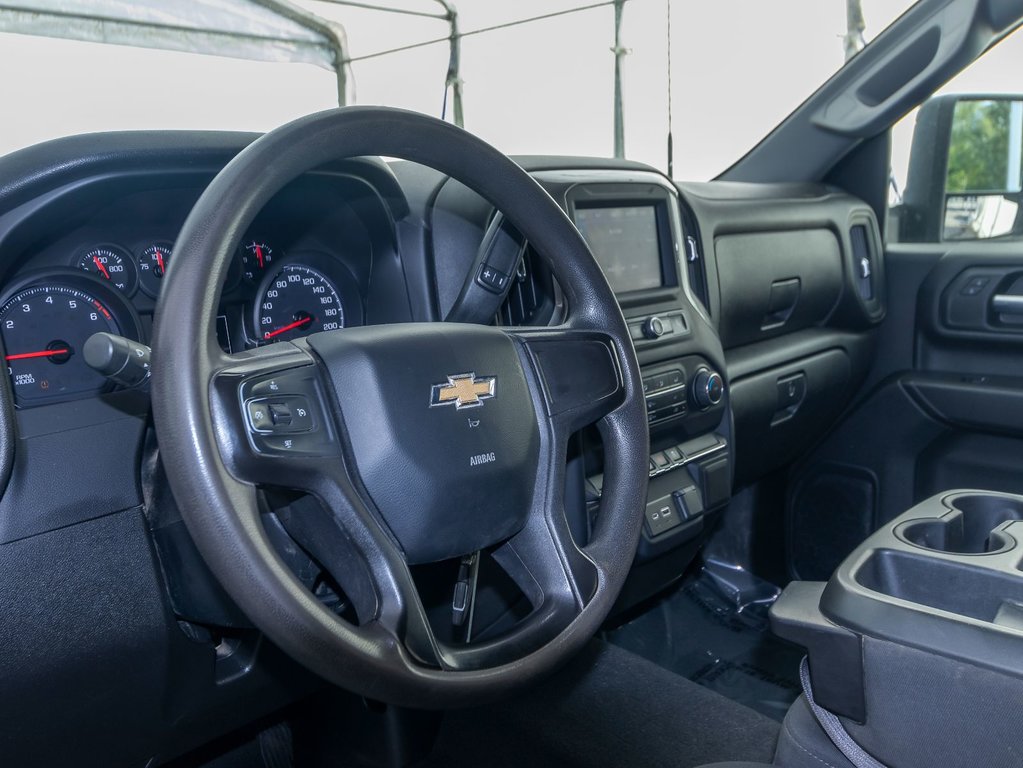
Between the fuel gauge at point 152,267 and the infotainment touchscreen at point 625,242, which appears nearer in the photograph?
the fuel gauge at point 152,267

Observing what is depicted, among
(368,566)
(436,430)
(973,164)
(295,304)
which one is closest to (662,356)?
(295,304)

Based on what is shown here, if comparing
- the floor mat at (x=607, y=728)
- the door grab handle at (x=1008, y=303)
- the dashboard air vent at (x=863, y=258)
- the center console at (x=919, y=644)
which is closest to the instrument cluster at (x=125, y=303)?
the center console at (x=919, y=644)

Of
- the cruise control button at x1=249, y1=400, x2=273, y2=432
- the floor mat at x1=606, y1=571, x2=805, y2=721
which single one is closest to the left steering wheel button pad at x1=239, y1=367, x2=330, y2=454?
the cruise control button at x1=249, y1=400, x2=273, y2=432

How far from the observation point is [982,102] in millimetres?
2236

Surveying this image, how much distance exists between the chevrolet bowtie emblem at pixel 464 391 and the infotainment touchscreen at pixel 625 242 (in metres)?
0.54

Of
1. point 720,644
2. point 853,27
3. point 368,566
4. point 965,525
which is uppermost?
point 853,27

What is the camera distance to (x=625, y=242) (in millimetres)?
1544

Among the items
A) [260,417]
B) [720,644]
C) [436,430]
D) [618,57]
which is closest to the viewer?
[260,417]

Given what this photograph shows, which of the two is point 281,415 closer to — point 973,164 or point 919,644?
point 919,644

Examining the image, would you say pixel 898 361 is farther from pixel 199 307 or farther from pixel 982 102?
pixel 199 307

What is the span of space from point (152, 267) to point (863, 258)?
1.65m

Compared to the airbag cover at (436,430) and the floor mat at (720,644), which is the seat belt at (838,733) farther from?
the floor mat at (720,644)

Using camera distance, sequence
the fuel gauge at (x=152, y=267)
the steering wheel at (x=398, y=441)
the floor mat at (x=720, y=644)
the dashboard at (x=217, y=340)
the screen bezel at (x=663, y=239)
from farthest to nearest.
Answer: the floor mat at (x=720, y=644) → the screen bezel at (x=663, y=239) → the fuel gauge at (x=152, y=267) → the dashboard at (x=217, y=340) → the steering wheel at (x=398, y=441)

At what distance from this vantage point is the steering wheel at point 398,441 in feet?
2.46
